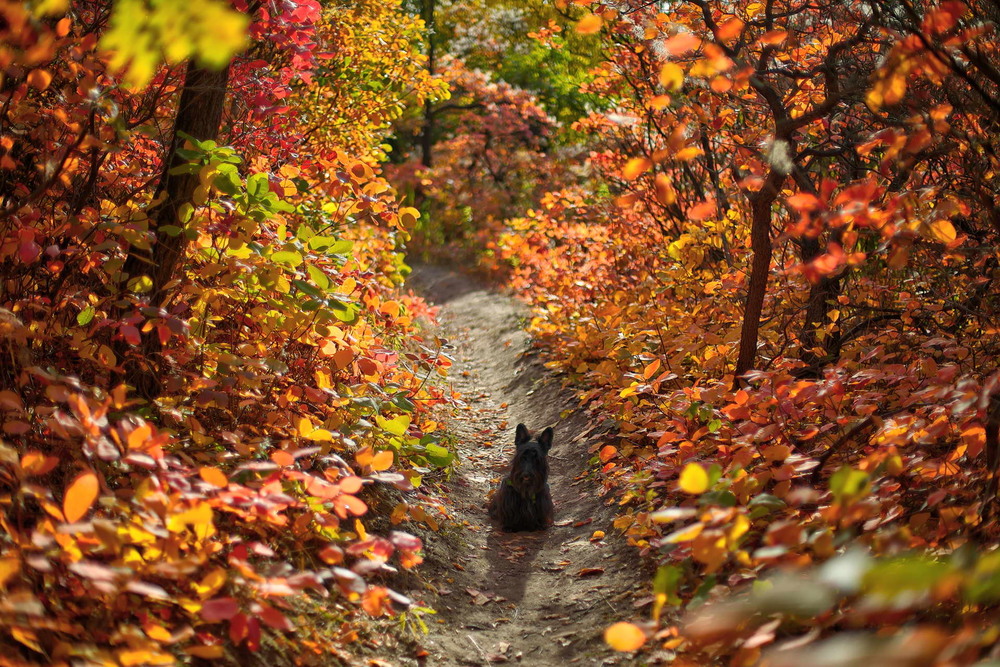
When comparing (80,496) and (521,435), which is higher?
(521,435)

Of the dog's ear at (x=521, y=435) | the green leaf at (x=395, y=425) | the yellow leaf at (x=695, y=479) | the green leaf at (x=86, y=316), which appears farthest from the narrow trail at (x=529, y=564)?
the green leaf at (x=86, y=316)

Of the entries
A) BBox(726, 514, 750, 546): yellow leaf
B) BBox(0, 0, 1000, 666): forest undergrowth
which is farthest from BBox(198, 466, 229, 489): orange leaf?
BBox(726, 514, 750, 546): yellow leaf

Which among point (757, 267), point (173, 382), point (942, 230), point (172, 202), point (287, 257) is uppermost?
point (757, 267)

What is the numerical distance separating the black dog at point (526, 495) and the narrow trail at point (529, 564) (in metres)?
0.11

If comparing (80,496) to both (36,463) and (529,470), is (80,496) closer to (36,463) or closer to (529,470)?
(36,463)

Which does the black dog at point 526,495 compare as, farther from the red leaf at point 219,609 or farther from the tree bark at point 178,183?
the red leaf at point 219,609

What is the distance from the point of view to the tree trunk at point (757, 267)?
18.2 feet

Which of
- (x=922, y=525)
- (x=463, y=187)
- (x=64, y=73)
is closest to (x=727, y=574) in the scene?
(x=922, y=525)

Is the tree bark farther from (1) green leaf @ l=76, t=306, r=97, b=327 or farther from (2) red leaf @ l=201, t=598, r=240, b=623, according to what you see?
(2) red leaf @ l=201, t=598, r=240, b=623

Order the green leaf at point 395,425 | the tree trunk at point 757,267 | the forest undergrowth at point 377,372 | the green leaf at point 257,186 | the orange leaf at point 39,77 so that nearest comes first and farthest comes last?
the forest undergrowth at point 377,372 → the orange leaf at point 39,77 → the green leaf at point 257,186 → the green leaf at point 395,425 → the tree trunk at point 757,267

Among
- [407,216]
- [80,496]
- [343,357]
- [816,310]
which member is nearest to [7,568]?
[80,496]

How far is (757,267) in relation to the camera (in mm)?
5641

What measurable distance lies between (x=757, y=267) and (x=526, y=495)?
246 cm

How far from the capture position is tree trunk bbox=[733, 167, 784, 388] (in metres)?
5.54
